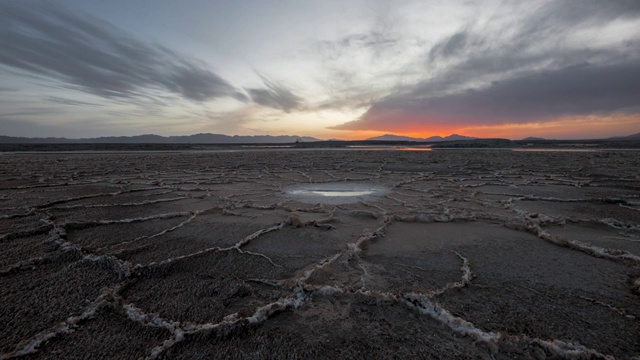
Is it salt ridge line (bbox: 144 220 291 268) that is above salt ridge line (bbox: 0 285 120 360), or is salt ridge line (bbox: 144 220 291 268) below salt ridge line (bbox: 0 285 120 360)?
below

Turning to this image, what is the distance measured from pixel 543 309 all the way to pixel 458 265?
731 mm

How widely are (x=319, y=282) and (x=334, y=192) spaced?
151 inches

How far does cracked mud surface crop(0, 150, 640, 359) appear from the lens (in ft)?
5.40

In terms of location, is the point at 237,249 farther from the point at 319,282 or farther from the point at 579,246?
the point at 579,246

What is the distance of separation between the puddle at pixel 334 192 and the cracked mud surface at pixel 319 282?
695 millimetres

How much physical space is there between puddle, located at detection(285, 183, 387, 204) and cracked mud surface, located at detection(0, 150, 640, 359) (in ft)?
2.28

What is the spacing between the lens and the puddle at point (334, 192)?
17.6 feet

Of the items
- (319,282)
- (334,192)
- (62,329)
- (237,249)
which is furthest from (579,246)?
(62,329)

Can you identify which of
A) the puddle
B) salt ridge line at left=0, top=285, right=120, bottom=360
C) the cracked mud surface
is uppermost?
salt ridge line at left=0, top=285, right=120, bottom=360

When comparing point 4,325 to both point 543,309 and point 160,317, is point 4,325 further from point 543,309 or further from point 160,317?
point 543,309

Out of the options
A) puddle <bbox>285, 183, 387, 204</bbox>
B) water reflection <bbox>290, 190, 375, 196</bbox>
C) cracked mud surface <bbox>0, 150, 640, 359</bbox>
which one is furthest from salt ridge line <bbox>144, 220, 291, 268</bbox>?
water reflection <bbox>290, 190, 375, 196</bbox>

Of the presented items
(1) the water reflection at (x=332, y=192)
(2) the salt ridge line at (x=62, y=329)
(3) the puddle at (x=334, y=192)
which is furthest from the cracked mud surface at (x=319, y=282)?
(1) the water reflection at (x=332, y=192)

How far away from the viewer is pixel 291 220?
381cm

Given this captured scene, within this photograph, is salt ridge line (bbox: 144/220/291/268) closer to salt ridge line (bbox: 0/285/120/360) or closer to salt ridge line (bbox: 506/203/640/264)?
salt ridge line (bbox: 0/285/120/360)
